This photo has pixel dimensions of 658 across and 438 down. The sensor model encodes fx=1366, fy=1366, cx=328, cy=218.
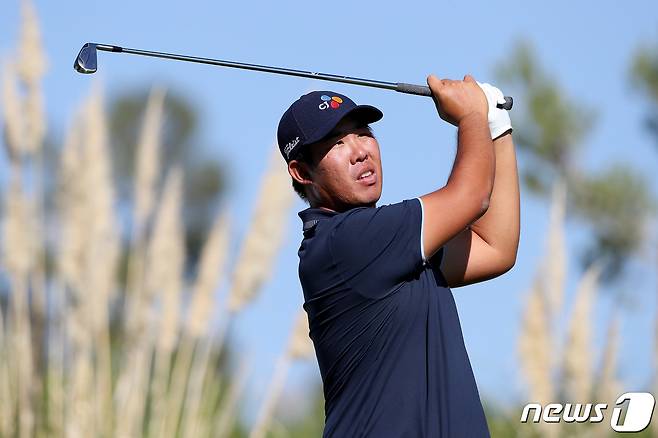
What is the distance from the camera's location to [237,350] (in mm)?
10789

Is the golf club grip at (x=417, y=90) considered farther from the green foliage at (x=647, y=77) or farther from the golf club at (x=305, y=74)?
the green foliage at (x=647, y=77)

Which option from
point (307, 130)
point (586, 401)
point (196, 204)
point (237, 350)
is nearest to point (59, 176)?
point (237, 350)

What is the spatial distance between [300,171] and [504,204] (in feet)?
1.83

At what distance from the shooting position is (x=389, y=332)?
338 cm

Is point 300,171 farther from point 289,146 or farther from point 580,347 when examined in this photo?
point 580,347

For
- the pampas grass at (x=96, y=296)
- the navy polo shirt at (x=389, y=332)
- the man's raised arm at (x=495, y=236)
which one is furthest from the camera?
the pampas grass at (x=96, y=296)

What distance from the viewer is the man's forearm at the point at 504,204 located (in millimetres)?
3682

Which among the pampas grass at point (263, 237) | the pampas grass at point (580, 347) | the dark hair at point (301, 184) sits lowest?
the pampas grass at point (580, 347)

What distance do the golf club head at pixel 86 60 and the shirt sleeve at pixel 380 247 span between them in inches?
41.6

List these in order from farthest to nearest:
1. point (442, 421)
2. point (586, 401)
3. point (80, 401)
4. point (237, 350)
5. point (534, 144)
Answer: point (534, 144) < point (237, 350) < point (586, 401) < point (80, 401) < point (442, 421)

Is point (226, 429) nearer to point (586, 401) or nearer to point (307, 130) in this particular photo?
point (586, 401)

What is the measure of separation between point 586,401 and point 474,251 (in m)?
5.52

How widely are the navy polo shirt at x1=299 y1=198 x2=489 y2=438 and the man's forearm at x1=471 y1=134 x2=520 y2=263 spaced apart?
316mm

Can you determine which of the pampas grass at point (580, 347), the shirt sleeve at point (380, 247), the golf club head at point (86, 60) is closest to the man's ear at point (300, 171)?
the shirt sleeve at point (380, 247)
